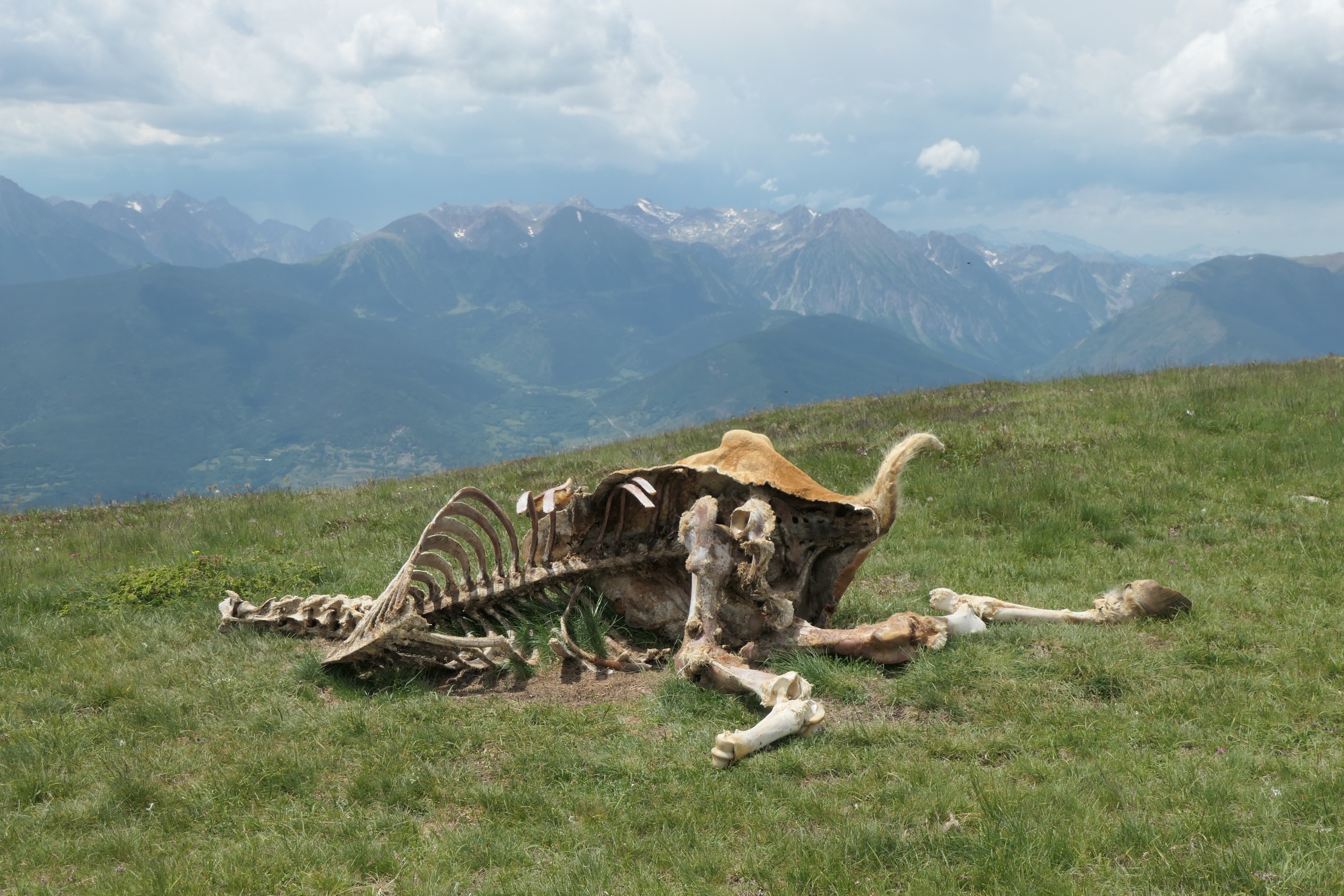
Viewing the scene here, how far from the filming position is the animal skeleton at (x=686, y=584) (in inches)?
268

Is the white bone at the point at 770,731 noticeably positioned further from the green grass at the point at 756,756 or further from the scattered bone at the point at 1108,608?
the scattered bone at the point at 1108,608

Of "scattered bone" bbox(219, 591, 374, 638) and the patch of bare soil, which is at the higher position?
"scattered bone" bbox(219, 591, 374, 638)

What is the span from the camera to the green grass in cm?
420

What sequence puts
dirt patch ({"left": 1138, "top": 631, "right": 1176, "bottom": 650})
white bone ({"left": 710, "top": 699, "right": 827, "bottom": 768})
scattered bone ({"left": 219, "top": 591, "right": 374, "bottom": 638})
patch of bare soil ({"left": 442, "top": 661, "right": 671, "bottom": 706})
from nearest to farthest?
white bone ({"left": 710, "top": 699, "right": 827, "bottom": 768}), patch of bare soil ({"left": 442, "top": 661, "right": 671, "bottom": 706}), dirt patch ({"left": 1138, "top": 631, "right": 1176, "bottom": 650}), scattered bone ({"left": 219, "top": 591, "right": 374, "bottom": 638})

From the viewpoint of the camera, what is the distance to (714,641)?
21.9ft

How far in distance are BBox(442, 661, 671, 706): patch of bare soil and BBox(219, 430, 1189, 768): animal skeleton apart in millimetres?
157

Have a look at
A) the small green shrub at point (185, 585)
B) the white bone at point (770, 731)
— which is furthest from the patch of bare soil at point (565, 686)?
the small green shrub at point (185, 585)

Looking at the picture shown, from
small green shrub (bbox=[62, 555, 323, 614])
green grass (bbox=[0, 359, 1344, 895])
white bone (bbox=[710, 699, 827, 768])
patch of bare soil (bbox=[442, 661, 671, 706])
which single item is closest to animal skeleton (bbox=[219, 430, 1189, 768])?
patch of bare soil (bbox=[442, 661, 671, 706])

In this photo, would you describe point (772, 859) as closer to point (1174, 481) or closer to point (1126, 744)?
point (1126, 744)

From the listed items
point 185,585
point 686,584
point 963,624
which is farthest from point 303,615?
point 963,624

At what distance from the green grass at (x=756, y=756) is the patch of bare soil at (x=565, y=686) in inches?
8.0

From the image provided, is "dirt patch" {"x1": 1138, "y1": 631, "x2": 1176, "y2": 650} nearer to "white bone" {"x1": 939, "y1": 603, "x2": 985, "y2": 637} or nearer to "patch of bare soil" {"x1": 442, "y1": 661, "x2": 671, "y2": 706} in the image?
"white bone" {"x1": 939, "y1": 603, "x2": 985, "y2": 637}

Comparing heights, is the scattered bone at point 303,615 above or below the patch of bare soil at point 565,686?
above

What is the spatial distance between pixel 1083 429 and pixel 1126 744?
10423 mm
